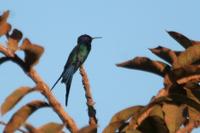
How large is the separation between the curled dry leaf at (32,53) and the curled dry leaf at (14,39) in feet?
0.10

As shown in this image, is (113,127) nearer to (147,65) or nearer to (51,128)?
(51,128)

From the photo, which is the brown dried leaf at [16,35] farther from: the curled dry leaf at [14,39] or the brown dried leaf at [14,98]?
the brown dried leaf at [14,98]

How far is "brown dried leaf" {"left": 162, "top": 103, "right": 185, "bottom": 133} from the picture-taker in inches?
73.1

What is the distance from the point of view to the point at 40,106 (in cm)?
183

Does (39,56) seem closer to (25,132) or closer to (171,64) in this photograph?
(25,132)

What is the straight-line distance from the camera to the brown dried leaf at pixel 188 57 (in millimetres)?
2010

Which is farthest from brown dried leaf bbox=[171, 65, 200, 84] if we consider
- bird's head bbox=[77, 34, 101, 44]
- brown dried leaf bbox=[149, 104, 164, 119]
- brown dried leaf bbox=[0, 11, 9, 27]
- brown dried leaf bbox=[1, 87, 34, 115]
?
bird's head bbox=[77, 34, 101, 44]

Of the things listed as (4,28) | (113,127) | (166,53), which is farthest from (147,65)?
(4,28)

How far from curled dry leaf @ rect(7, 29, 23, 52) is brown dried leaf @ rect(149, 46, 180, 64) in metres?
0.56

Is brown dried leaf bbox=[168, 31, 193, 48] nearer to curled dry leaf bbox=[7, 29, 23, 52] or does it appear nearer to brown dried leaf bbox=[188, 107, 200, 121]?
brown dried leaf bbox=[188, 107, 200, 121]

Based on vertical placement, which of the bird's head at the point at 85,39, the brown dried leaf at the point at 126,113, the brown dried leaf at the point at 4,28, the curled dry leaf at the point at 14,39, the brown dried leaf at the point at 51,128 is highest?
A: the brown dried leaf at the point at 4,28

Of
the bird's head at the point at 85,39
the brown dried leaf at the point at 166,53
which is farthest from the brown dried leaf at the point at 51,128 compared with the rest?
the bird's head at the point at 85,39

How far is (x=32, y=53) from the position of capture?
1846 millimetres

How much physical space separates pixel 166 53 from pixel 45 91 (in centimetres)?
60
